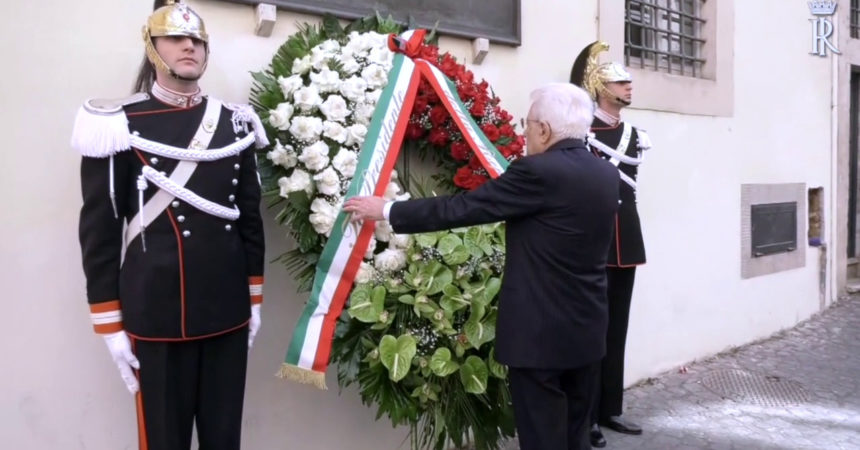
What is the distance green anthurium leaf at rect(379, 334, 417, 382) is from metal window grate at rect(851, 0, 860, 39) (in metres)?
7.32

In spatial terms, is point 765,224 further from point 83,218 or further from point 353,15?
point 83,218

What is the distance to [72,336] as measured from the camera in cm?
299

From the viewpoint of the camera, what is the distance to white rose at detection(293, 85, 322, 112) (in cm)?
310

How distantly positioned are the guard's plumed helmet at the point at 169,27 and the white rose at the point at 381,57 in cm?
90

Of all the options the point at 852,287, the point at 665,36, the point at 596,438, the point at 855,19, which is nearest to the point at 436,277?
the point at 596,438

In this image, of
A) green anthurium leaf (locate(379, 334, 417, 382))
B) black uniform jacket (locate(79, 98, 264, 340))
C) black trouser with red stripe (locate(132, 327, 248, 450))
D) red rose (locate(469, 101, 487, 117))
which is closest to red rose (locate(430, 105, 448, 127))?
red rose (locate(469, 101, 487, 117))

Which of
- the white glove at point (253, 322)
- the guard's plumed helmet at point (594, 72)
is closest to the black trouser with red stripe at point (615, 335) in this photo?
the guard's plumed helmet at point (594, 72)

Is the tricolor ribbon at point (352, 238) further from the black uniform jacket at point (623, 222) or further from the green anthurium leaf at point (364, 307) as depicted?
the black uniform jacket at point (623, 222)

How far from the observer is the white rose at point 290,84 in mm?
3123

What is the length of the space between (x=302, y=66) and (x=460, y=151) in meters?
0.83

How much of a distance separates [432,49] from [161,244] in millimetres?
1558

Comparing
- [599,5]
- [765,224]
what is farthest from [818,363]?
[599,5]

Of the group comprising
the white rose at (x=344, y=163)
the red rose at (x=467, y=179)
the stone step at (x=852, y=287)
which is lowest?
the stone step at (x=852, y=287)

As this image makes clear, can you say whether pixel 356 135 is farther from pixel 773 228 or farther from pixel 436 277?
pixel 773 228
